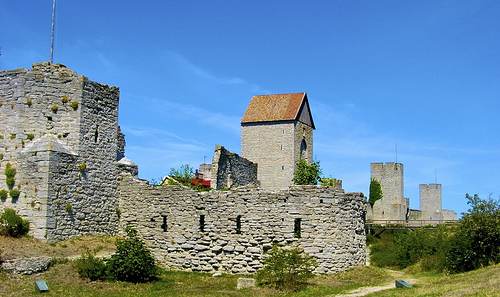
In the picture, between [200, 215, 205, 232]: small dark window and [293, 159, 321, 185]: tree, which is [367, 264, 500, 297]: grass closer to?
[200, 215, 205, 232]: small dark window

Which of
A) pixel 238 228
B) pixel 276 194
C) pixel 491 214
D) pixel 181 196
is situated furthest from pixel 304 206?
pixel 491 214

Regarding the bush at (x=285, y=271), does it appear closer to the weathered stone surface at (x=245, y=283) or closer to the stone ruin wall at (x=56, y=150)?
the weathered stone surface at (x=245, y=283)

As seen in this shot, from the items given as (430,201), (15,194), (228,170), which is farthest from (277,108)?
(15,194)

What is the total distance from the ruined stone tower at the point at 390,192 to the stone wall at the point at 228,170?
2455cm

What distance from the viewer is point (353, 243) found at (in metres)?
24.8

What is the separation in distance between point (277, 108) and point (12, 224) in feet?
106

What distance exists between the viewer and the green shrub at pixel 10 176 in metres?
25.0

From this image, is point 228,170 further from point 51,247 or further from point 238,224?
point 51,247

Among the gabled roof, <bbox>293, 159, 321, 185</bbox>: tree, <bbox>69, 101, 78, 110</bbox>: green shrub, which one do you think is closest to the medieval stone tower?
the gabled roof

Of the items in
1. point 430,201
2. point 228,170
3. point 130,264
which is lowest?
point 130,264

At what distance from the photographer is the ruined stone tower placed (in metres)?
64.2

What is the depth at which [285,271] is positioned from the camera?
21672 millimetres

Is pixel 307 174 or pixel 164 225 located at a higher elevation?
pixel 307 174

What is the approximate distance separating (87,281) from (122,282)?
3.63 ft
